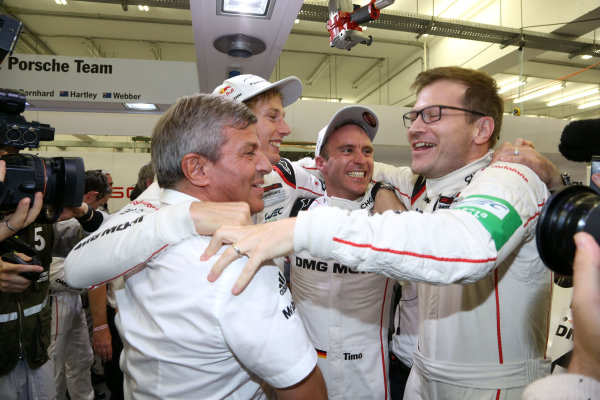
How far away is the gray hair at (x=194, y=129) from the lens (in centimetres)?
123

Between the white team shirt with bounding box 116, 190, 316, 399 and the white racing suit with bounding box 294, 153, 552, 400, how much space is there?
196 millimetres

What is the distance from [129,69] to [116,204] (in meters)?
3.21

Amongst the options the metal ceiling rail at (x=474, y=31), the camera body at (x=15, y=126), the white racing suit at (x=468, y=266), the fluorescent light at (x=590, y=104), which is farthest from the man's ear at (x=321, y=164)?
the fluorescent light at (x=590, y=104)

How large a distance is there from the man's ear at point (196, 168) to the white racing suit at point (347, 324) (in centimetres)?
85

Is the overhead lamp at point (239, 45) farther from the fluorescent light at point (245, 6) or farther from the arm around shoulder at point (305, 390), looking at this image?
the arm around shoulder at point (305, 390)

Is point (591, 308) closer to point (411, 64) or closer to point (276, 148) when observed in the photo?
point (276, 148)

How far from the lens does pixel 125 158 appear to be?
6559 millimetres

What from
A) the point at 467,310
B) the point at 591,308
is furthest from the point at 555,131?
the point at 591,308

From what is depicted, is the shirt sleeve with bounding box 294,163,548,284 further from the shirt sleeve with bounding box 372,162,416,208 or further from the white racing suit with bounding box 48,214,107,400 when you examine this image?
the white racing suit with bounding box 48,214,107,400

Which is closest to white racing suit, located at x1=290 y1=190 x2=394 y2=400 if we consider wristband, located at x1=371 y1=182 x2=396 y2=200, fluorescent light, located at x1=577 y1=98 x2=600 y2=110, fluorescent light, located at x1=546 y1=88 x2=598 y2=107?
wristband, located at x1=371 y1=182 x2=396 y2=200

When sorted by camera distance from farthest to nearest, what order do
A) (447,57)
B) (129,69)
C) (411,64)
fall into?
→ (411,64)
(447,57)
(129,69)

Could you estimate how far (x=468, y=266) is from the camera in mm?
950

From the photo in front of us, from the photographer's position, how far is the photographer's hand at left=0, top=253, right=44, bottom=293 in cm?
197

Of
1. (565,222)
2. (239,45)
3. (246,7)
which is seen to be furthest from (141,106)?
(565,222)
